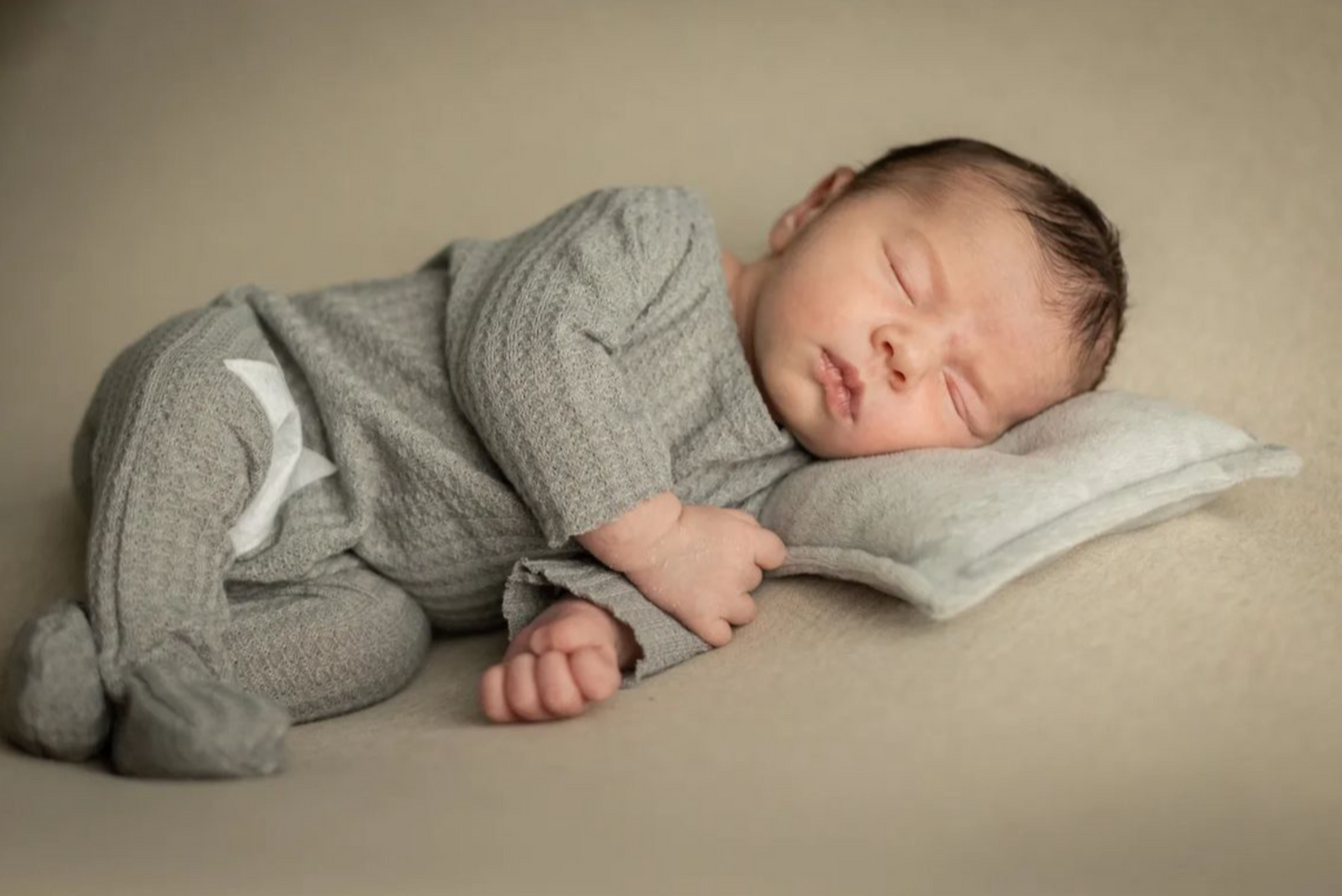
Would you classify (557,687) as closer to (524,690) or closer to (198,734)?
(524,690)

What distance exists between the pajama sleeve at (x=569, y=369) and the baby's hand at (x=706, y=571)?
0.06m

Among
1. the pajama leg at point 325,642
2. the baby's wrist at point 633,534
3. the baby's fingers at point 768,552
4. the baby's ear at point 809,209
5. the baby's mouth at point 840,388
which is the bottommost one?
the pajama leg at point 325,642

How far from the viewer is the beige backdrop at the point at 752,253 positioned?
86cm

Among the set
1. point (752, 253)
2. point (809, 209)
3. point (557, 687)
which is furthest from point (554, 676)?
point (752, 253)

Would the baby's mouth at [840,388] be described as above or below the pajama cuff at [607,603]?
above

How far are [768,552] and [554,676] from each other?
28 centimetres

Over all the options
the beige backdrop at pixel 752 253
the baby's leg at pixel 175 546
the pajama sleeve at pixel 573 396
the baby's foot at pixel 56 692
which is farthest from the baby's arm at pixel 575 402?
the baby's foot at pixel 56 692

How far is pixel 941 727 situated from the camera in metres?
0.97

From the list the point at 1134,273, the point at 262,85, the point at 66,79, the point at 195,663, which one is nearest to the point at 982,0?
the point at 1134,273

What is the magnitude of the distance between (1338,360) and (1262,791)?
0.91 meters

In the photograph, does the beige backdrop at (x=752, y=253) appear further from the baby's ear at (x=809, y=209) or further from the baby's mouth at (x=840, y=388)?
the baby's ear at (x=809, y=209)

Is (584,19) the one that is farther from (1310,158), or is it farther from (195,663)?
(195,663)

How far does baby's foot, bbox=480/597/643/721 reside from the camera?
1084 mm

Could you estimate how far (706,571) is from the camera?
48.8 inches
